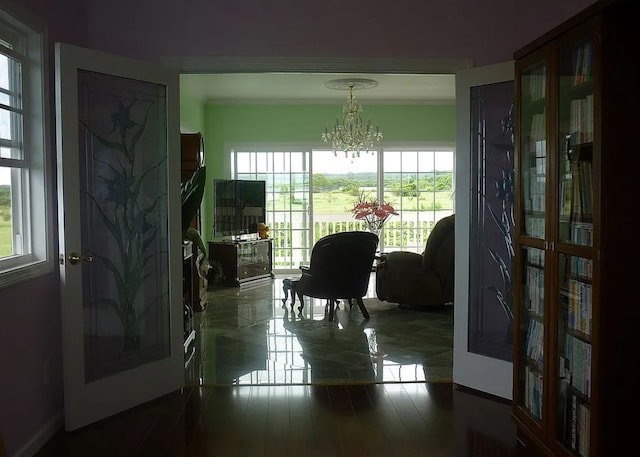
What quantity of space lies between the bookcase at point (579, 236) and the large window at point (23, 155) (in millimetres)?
2396

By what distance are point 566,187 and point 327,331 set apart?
3.35 metres

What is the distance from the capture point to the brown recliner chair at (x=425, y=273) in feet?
20.6

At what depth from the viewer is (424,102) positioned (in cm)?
986

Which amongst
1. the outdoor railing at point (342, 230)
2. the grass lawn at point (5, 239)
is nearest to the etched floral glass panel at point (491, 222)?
the grass lawn at point (5, 239)

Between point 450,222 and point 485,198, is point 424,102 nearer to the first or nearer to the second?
point 450,222

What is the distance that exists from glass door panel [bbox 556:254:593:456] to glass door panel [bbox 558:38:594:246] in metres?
0.14

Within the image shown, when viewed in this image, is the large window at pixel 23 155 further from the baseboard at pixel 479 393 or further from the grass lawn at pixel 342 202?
the grass lawn at pixel 342 202

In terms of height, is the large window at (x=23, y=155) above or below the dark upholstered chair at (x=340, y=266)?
above

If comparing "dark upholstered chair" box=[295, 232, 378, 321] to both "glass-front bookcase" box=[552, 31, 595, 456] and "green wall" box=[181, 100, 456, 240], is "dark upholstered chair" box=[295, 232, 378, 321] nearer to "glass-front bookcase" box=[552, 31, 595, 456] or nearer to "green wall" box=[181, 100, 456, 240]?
"glass-front bookcase" box=[552, 31, 595, 456]

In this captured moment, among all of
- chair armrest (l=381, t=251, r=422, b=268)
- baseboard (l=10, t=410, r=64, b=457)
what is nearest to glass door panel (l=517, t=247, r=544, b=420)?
baseboard (l=10, t=410, r=64, b=457)

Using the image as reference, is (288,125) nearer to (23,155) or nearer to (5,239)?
(23,155)

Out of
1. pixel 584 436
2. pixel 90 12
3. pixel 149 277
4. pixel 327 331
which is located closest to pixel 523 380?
pixel 584 436

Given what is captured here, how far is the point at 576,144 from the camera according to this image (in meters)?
2.65

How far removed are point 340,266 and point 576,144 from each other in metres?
3.50
